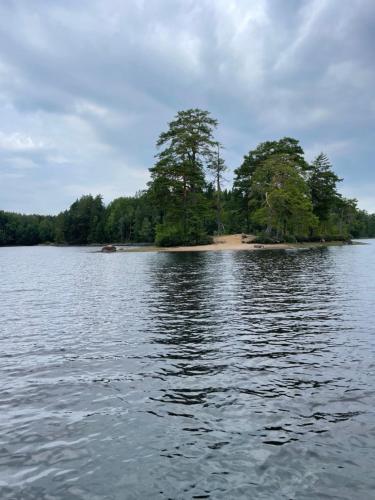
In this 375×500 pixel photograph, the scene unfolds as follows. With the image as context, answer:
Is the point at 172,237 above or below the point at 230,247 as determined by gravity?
above

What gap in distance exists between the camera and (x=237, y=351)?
1057 cm

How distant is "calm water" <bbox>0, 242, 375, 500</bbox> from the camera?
5109mm

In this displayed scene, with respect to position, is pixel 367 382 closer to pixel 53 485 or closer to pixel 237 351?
pixel 237 351

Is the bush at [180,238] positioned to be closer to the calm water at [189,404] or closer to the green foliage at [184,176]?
the green foliage at [184,176]

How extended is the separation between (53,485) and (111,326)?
347 inches

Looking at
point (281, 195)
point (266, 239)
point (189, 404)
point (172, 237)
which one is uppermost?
point (281, 195)

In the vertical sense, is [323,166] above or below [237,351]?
above

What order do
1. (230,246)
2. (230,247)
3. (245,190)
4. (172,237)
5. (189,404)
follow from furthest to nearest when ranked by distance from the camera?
(245,190) < (172,237) < (230,246) < (230,247) < (189,404)

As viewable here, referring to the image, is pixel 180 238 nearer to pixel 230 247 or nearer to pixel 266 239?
pixel 230 247

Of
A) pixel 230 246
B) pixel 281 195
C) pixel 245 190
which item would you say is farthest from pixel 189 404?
pixel 245 190

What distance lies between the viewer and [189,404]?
7277 millimetres

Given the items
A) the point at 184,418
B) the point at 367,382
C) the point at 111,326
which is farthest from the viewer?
the point at 111,326

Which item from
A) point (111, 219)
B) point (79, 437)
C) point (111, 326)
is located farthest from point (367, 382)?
point (111, 219)

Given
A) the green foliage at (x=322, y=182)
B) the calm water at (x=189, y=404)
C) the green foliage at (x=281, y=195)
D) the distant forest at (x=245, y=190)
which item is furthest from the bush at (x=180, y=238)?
the calm water at (x=189, y=404)
